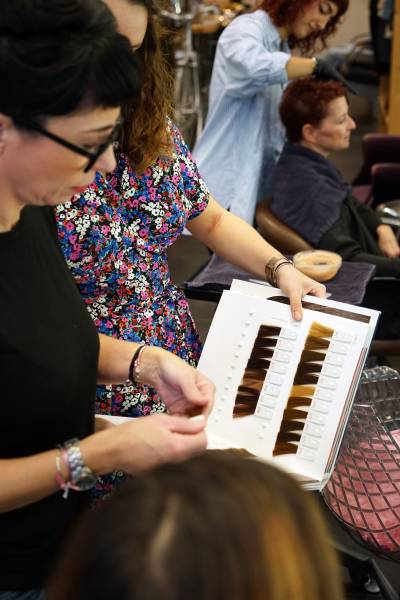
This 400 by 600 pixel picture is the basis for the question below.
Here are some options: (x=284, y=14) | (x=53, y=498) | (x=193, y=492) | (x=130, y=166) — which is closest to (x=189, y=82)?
(x=284, y=14)

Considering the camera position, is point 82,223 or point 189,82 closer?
point 82,223

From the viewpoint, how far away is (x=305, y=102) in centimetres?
310

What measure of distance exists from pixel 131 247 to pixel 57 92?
0.65m

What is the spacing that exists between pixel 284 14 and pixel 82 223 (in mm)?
1972

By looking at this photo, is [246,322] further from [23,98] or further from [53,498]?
[23,98]

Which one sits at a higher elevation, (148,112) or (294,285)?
(148,112)

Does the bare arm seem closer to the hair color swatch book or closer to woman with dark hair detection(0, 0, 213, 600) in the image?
the hair color swatch book

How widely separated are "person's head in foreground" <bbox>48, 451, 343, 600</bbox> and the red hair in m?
2.61

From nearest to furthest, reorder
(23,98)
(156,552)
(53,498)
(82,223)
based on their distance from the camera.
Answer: (156,552) < (23,98) < (53,498) < (82,223)

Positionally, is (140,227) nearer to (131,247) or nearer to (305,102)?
(131,247)

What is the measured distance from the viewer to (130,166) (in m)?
1.56

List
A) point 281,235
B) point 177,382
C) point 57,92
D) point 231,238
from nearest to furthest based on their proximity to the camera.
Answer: point 57,92 < point 177,382 < point 231,238 < point 281,235

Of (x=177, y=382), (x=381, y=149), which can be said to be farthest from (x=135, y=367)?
(x=381, y=149)

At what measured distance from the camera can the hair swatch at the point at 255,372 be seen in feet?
4.78
